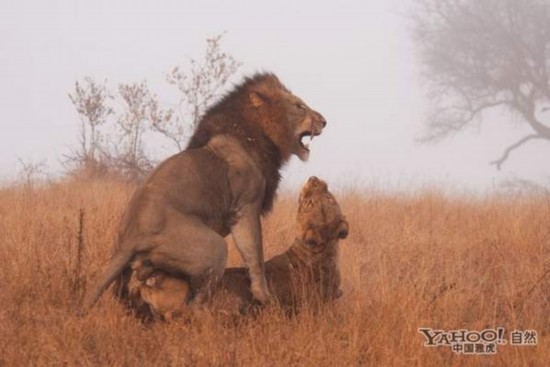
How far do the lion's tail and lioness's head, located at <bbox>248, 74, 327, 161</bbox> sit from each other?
6.06ft

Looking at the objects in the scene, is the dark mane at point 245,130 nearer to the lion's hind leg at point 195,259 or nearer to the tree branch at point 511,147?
the lion's hind leg at point 195,259

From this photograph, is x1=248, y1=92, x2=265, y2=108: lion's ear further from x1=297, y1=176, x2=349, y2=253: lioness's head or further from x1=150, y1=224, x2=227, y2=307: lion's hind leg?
x1=150, y1=224, x2=227, y2=307: lion's hind leg

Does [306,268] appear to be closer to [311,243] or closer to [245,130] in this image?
[311,243]

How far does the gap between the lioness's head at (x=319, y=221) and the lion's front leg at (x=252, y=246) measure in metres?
0.37

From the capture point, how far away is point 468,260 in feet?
26.8

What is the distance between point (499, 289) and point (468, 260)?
1223 millimetres

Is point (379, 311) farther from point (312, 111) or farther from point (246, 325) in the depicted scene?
point (312, 111)

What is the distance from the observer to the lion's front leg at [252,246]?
5.86m

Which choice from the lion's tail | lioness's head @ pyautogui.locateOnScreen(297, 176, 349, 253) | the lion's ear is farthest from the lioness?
the lion's ear

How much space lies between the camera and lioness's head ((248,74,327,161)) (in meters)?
6.66

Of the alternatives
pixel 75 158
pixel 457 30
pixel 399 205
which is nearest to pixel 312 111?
pixel 399 205

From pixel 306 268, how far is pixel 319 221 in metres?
0.38

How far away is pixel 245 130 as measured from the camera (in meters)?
6.52

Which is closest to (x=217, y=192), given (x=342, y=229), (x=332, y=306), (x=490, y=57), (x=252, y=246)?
(x=252, y=246)
